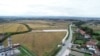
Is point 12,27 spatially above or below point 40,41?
above

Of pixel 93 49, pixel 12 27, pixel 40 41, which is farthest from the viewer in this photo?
pixel 12 27

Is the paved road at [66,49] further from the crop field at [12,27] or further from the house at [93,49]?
the crop field at [12,27]

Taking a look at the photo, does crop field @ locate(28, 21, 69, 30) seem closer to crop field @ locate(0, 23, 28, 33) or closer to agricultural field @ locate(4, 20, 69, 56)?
agricultural field @ locate(4, 20, 69, 56)

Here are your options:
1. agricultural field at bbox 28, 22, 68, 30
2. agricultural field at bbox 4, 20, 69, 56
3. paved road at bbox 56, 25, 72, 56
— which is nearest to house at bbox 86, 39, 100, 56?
paved road at bbox 56, 25, 72, 56

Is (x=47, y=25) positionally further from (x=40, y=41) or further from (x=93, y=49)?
(x=93, y=49)

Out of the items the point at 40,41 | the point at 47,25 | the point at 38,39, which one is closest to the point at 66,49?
the point at 40,41

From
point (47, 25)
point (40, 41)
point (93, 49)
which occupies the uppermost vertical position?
point (47, 25)

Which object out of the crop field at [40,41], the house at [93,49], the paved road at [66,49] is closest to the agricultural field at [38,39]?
the crop field at [40,41]
